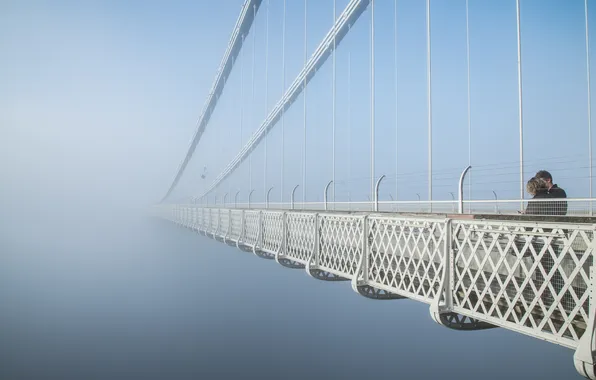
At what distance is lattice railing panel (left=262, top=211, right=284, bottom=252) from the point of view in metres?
9.49

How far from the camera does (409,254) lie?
488 centimetres

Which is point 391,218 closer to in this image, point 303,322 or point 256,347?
point 256,347

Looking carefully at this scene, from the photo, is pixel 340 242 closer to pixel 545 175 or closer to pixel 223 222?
pixel 545 175

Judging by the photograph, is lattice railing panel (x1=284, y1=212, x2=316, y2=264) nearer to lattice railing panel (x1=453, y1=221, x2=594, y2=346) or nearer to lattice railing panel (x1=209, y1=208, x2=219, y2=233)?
lattice railing panel (x1=453, y1=221, x2=594, y2=346)

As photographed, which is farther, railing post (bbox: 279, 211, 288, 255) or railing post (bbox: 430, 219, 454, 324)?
railing post (bbox: 279, 211, 288, 255)

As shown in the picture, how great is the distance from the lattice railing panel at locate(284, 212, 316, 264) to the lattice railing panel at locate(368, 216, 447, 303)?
1960 millimetres

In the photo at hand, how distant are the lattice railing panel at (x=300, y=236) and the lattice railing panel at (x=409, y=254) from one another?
1960 millimetres

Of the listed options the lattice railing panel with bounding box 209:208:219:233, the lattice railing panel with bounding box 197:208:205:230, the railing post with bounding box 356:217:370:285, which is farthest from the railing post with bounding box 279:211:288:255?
the lattice railing panel with bounding box 197:208:205:230

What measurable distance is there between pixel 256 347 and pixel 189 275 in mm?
22896

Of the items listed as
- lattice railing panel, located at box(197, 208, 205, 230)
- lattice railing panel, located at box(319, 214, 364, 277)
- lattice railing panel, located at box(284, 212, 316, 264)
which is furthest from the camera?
lattice railing panel, located at box(197, 208, 205, 230)

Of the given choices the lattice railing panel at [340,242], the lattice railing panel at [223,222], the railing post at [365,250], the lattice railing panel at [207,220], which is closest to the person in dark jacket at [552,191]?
the railing post at [365,250]

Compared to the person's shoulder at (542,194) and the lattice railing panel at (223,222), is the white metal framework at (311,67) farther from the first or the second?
the person's shoulder at (542,194)

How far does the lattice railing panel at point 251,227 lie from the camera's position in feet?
38.4

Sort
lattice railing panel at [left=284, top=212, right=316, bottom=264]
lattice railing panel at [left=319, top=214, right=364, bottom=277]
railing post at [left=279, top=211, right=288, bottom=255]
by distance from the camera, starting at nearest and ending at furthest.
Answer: lattice railing panel at [left=319, top=214, right=364, bottom=277] → lattice railing panel at [left=284, top=212, right=316, bottom=264] → railing post at [left=279, top=211, right=288, bottom=255]
